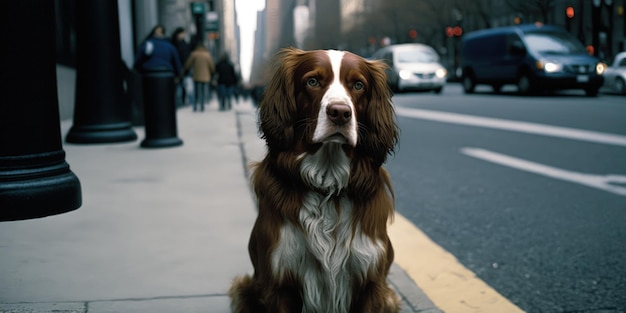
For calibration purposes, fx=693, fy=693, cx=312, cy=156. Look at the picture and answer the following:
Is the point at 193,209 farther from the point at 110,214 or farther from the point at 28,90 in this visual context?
the point at 28,90

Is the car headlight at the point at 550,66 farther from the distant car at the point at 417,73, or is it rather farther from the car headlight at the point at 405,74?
the car headlight at the point at 405,74

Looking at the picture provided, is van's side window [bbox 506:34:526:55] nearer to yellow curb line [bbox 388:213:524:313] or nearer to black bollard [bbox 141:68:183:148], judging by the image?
black bollard [bbox 141:68:183:148]

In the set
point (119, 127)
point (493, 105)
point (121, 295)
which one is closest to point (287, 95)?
point (121, 295)

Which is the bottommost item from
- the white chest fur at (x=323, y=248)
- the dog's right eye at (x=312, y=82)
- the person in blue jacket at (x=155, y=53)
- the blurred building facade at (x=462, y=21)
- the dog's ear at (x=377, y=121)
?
the white chest fur at (x=323, y=248)

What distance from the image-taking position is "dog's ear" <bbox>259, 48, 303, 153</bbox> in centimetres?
228

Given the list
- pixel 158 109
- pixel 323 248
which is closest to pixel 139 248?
pixel 323 248

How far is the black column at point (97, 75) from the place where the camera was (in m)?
8.61

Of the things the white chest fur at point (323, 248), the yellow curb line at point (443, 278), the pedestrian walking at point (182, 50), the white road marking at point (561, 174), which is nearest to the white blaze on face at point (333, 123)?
the white chest fur at point (323, 248)

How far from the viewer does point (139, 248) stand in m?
3.86

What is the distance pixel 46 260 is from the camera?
140 inches

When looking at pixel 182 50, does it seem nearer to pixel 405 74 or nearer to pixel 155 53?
pixel 155 53

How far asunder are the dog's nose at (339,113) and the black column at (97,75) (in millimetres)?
7149

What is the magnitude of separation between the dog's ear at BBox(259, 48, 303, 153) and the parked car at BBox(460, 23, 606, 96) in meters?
18.6

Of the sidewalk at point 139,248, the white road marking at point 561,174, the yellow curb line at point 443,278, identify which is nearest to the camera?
the sidewalk at point 139,248
